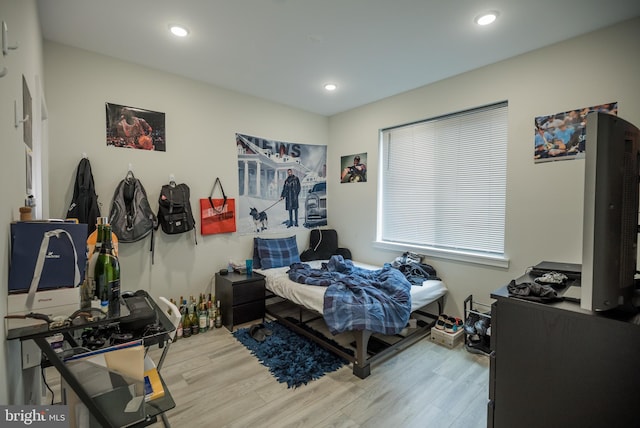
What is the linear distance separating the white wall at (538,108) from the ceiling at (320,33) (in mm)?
136

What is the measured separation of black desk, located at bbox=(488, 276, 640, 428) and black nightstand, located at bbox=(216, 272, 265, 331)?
2.45 m

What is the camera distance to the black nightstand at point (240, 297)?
10.2 ft

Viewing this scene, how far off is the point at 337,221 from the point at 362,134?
1.34 m

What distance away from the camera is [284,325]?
319 cm

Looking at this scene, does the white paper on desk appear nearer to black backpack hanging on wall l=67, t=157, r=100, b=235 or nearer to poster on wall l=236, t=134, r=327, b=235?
black backpack hanging on wall l=67, t=157, r=100, b=235

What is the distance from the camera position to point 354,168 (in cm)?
412

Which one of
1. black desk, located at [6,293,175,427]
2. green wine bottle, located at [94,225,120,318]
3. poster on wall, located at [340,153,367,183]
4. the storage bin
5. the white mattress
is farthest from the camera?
poster on wall, located at [340,153,367,183]

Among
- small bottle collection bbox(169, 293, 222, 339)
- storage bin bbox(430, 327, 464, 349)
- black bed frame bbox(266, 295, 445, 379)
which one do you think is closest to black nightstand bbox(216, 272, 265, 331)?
small bottle collection bbox(169, 293, 222, 339)

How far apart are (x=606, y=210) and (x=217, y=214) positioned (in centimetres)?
325

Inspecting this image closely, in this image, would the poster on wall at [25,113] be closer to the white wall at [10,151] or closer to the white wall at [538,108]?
the white wall at [10,151]

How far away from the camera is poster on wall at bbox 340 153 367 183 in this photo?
400 centimetres

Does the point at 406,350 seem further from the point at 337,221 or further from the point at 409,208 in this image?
the point at 337,221

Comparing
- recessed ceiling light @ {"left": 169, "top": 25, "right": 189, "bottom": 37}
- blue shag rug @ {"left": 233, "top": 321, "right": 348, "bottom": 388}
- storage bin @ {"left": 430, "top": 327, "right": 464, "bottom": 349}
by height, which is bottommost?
blue shag rug @ {"left": 233, "top": 321, "right": 348, "bottom": 388}

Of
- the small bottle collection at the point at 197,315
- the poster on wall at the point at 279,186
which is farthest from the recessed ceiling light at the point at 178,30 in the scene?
the small bottle collection at the point at 197,315
